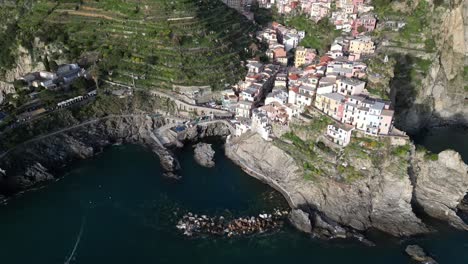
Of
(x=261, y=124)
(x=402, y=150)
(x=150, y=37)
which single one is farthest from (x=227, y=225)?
(x=150, y=37)

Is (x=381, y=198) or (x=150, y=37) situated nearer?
(x=381, y=198)

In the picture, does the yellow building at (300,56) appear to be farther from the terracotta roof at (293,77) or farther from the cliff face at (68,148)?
the cliff face at (68,148)

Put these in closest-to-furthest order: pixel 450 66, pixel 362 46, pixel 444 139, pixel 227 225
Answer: pixel 227 225
pixel 444 139
pixel 362 46
pixel 450 66

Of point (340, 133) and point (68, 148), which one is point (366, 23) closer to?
point (340, 133)

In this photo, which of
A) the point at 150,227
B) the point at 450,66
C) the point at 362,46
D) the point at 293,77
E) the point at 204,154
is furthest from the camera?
the point at 450,66

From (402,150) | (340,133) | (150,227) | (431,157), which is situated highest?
(340,133)

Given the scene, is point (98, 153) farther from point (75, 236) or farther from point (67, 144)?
point (75, 236)
